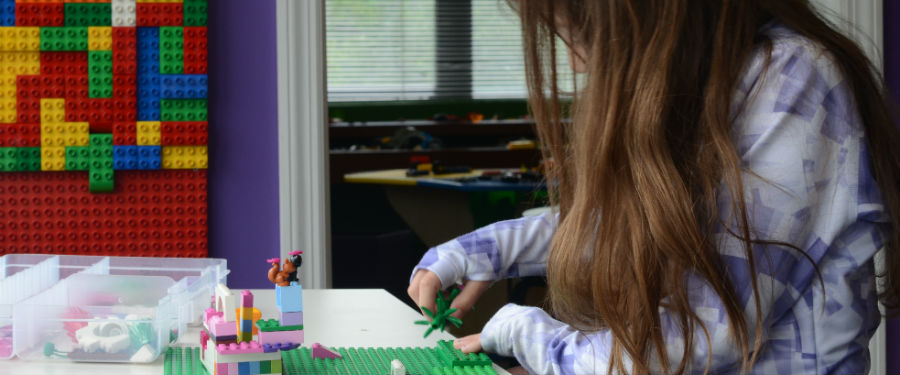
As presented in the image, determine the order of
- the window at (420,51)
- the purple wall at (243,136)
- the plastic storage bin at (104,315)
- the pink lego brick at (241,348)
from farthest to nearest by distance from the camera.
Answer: the window at (420,51)
the purple wall at (243,136)
the plastic storage bin at (104,315)
the pink lego brick at (241,348)

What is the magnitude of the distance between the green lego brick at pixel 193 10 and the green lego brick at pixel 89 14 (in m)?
0.18

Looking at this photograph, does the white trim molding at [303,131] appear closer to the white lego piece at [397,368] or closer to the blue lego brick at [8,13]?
the blue lego brick at [8,13]

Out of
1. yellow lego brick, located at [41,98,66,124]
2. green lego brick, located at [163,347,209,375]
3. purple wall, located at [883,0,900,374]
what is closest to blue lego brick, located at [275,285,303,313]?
green lego brick, located at [163,347,209,375]

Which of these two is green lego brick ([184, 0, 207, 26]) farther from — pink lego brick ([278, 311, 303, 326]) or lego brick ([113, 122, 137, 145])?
pink lego brick ([278, 311, 303, 326])

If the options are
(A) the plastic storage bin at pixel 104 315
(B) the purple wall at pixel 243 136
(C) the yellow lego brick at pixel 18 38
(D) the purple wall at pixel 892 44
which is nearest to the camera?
(A) the plastic storage bin at pixel 104 315

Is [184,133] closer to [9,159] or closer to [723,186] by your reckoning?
[9,159]

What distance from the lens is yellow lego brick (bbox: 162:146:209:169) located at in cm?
235

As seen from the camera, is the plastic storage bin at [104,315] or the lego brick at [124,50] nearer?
the plastic storage bin at [104,315]

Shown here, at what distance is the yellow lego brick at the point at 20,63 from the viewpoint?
2.29m

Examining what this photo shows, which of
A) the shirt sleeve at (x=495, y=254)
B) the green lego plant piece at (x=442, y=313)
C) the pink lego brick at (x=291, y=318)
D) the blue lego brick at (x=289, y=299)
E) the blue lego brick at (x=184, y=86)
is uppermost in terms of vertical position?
the blue lego brick at (x=184, y=86)

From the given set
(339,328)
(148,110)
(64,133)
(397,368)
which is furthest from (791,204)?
(64,133)

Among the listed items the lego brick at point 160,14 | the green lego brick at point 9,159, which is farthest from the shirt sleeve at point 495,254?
the green lego brick at point 9,159

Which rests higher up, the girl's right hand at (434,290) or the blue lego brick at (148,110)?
the blue lego brick at (148,110)

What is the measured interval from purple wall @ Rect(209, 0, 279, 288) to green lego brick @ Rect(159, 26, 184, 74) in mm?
81
